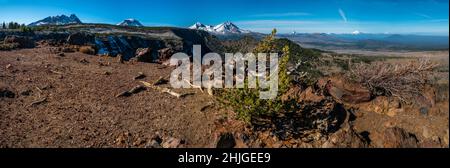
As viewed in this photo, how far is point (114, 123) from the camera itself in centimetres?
975

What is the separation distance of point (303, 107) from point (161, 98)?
464cm

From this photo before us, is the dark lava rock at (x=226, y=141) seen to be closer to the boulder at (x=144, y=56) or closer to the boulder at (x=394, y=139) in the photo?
the boulder at (x=394, y=139)

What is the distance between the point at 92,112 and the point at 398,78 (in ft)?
28.9

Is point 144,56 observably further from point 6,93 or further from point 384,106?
point 384,106

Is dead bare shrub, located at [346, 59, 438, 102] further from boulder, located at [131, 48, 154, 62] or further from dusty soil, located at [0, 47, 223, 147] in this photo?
boulder, located at [131, 48, 154, 62]

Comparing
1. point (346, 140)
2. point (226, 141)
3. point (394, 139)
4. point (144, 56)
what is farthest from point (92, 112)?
point (144, 56)

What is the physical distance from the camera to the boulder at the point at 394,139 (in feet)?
25.2

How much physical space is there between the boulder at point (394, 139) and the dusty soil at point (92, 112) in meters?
3.65

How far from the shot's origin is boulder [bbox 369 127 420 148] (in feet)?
25.2

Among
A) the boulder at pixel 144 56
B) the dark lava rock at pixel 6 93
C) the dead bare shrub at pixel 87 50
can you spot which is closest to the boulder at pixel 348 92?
the dark lava rock at pixel 6 93

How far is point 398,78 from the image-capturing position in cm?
1030

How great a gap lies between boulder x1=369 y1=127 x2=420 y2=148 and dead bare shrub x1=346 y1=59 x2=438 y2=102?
2157 millimetres

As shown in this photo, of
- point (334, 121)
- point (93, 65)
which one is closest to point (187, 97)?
point (334, 121)
